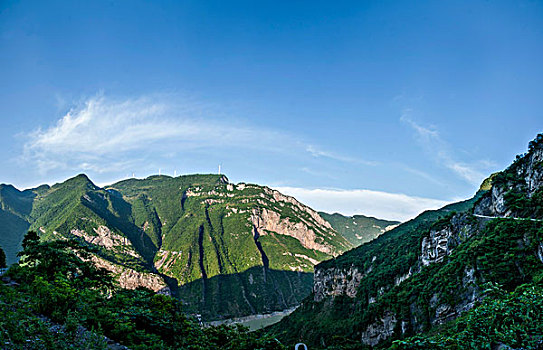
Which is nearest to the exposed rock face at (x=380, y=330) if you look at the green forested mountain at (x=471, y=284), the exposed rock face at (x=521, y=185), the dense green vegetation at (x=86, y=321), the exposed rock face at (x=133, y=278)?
the green forested mountain at (x=471, y=284)

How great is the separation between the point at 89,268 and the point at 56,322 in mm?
10321

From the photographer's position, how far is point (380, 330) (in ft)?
164

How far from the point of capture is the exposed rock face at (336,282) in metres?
88.7

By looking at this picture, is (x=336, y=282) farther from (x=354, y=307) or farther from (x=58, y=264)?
(x=58, y=264)

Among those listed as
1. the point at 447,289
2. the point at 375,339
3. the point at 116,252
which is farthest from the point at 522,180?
the point at 116,252

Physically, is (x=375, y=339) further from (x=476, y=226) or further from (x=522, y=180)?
(x=522, y=180)

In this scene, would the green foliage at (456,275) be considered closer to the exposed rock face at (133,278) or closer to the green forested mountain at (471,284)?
the green forested mountain at (471,284)

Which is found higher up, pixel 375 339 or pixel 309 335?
pixel 375 339

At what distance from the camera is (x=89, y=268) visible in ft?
58.6

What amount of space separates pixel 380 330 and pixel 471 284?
23188mm

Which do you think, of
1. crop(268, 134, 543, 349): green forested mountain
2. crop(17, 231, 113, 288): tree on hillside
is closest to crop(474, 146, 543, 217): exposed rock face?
crop(268, 134, 543, 349): green forested mountain

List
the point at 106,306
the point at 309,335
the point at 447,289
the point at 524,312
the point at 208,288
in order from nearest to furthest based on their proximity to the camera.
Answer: the point at 524,312 < the point at 106,306 < the point at 447,289 < the point at 309,335 < the point at 208,288

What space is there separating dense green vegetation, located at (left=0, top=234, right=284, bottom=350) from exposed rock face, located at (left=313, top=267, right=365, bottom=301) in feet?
270

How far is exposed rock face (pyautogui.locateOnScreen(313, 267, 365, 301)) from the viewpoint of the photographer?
88669 mm
